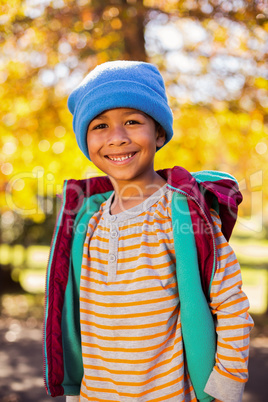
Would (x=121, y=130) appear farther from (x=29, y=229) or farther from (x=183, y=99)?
(x=29, y=229)

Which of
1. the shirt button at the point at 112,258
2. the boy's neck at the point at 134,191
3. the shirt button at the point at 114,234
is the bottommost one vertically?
the shirt button at the point at 112,258

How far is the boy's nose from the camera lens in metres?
1.63

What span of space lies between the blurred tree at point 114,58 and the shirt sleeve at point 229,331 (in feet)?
11.5

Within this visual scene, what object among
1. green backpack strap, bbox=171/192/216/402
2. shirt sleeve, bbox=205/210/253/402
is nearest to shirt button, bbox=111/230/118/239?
green backpack strap, bbox=171/192/216/402

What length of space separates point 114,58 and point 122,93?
3.45 metres

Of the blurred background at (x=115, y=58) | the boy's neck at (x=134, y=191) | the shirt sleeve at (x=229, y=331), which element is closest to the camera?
the shirt sleeve at (x=229, y=331)

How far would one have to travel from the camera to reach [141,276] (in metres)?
1.56

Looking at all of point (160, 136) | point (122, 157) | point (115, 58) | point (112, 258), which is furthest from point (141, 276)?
point (115, 58)

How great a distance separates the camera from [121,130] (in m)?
1.66

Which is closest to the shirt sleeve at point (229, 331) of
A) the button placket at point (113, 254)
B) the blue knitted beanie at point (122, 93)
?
the button placket at point (113, 254)

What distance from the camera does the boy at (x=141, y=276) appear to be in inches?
58.2

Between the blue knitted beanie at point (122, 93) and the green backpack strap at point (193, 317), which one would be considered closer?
the green backpack strap at point (193, 317)

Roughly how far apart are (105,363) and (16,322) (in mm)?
6198

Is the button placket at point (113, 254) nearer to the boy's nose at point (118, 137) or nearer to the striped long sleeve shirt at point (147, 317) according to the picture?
the striped long sleeve shirt at point (147, 317)
